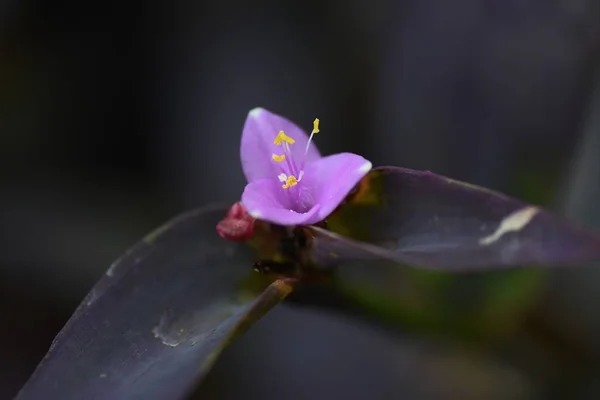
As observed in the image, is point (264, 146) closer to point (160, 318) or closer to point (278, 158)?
point (278, 158)

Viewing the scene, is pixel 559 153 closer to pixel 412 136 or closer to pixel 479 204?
pixel 412 136

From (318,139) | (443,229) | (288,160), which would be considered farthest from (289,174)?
(318,139)

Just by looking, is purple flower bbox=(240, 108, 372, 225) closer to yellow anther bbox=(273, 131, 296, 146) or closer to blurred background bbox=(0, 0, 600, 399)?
yellow anther bbox=(273, 131, 296, 146)

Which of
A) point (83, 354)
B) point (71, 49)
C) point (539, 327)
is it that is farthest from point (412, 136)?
point (83, 354)

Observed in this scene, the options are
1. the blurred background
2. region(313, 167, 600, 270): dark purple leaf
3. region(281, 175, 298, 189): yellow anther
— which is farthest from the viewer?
the blurred background

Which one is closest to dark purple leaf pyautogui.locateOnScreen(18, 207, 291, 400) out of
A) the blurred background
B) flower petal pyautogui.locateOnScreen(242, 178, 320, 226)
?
flower petal pyautogui.locateOnScreen(242, 178, 320, 226)

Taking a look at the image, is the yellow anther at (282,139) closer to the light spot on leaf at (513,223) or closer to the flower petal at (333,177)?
the flower petal at (333,177)
